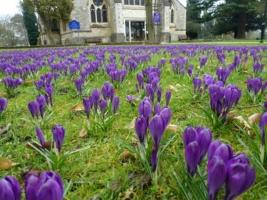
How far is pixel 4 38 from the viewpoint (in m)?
66.2

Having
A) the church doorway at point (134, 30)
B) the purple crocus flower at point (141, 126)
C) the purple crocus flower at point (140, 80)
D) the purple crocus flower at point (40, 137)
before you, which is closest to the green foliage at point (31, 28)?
the church doorway at point (134, 30)

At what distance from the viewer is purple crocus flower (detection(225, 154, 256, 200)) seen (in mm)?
782

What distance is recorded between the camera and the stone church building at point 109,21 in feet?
128

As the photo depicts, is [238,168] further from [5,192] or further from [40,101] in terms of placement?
[40,101]

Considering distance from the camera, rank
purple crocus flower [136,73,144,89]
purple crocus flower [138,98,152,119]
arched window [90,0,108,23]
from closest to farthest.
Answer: purple crocus flower [138,98,152,119], purple crocus flower [136,73,144,89], arched window [90,0,108,23]

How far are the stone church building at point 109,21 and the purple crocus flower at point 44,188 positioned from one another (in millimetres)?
37097

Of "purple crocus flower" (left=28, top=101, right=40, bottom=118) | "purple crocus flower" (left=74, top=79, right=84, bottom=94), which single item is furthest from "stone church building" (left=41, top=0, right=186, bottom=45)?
"purple crocus flower" (left=28, top=101, right=40, bottom=118)

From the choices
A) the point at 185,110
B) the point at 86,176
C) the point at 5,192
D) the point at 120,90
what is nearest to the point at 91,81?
the point at 120,90

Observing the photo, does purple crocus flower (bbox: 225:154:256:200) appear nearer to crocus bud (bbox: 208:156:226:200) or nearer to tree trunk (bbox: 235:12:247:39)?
crocus bud (bbox: 208:156:226:200)

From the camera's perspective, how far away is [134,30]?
146 feet

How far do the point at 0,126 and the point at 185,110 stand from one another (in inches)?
64.1

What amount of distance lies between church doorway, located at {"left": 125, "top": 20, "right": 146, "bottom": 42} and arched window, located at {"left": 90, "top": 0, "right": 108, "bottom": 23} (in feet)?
11.3

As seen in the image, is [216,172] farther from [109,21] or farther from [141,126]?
[109,21]

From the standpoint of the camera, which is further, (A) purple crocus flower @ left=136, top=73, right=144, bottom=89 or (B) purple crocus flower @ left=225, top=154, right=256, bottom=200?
(A) purple crocus flower @ left=136, top=73, right=144, bottom=89
